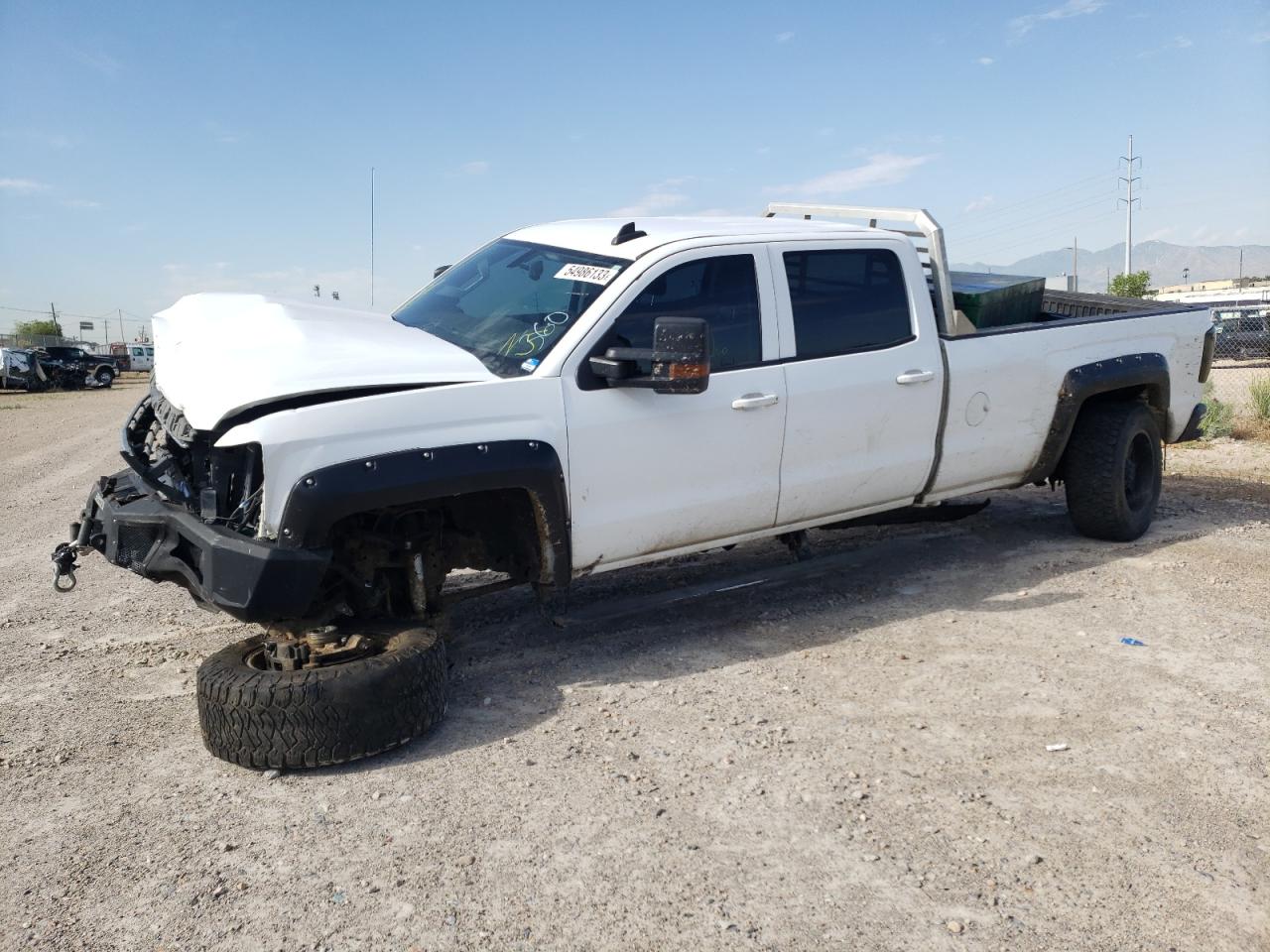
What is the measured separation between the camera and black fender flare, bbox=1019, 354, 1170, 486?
240 inches

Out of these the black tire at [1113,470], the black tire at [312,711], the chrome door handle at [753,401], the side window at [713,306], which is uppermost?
the side window at [713,306]

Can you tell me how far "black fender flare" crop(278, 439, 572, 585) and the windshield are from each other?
0.41 metres

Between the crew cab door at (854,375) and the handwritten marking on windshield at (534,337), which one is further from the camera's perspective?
the crew cab door at (854,375)

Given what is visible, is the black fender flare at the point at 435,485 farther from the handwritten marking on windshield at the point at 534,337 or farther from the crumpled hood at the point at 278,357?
the handwritten marking on windshield at the point at 534,337

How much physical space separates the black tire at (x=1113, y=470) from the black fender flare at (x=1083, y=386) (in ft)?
0.37

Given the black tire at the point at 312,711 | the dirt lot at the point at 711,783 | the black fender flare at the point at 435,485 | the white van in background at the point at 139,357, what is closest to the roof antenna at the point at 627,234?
the black fender flare at the point at 435,485

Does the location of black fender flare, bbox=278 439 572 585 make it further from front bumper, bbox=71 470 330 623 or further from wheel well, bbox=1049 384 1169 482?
wheel well, bbox=1049 384 1169 482

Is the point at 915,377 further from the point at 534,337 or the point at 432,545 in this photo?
the point at 432,545

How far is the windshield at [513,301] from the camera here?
14.8 feet

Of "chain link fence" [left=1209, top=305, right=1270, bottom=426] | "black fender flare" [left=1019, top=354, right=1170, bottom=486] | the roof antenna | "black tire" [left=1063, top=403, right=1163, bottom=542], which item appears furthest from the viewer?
"chain link fence" [left=1209, top=305, right=1270, bottom=426]

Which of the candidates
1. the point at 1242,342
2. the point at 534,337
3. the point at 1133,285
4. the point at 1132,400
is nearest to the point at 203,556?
the point at 534,337

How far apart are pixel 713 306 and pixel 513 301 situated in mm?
906

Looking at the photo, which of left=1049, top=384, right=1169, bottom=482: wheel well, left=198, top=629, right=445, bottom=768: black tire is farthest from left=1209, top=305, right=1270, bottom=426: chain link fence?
left=198, top=629, right=445, bottom=768: black tire

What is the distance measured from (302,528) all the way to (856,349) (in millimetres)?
2809
